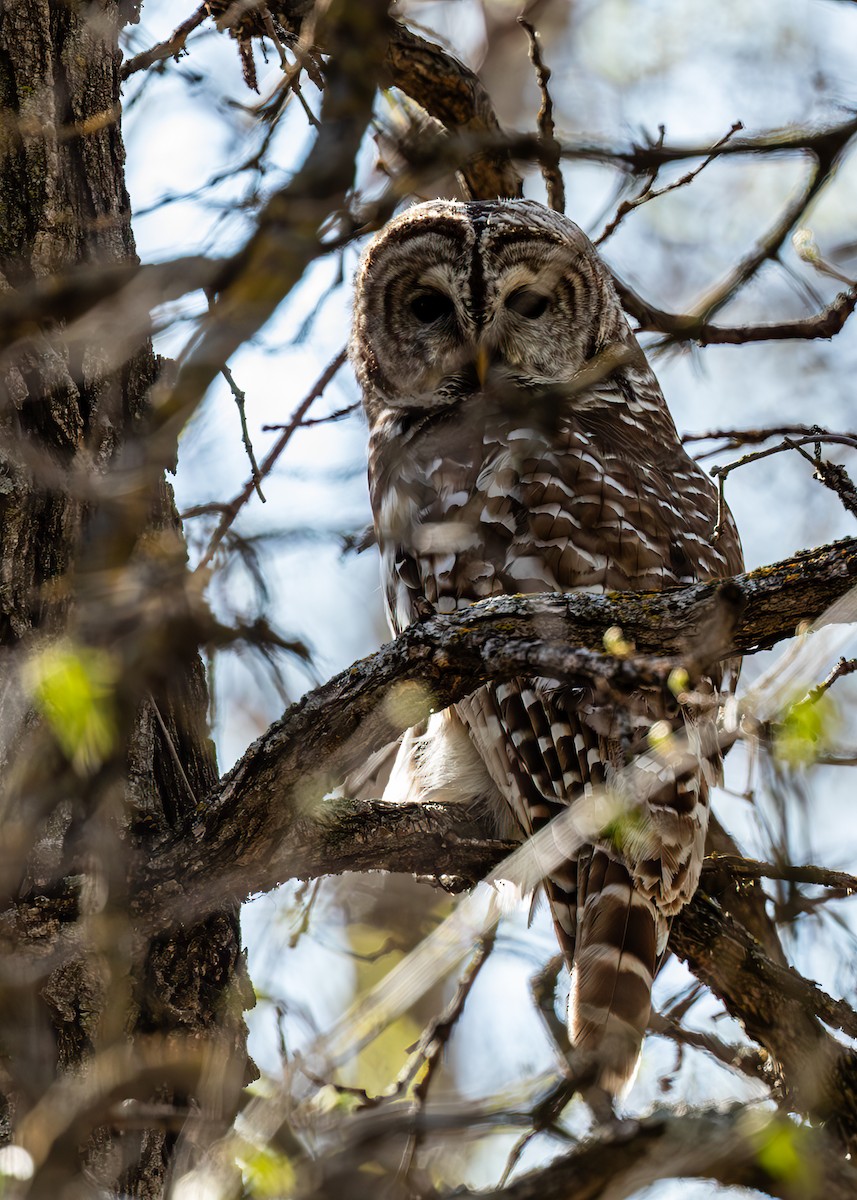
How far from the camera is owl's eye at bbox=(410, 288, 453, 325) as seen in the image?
4707 millimetres

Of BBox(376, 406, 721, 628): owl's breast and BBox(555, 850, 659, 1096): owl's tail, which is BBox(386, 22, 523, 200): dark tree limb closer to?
BBox(376, 406, 721, 628): owl's breast

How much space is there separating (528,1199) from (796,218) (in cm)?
242

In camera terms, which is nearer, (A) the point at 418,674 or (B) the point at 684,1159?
(B) the point at 684,1159

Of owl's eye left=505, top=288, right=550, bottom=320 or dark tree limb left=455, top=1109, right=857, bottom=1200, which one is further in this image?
owl's eye left=505, top=288, right=550, bottom=320

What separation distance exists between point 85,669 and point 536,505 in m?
2.35

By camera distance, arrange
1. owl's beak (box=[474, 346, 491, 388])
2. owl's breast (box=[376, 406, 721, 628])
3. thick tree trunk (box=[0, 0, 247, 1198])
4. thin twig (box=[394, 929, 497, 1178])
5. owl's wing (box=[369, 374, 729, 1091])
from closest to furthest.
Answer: thick tree trunk (box=[0, 0, 247, 1198]), thin twig (box=[394, 929, 497, 1178]), owl's wing (box=[369, 374, 729, 1091]), owl's breast (box=[376, 406, 721, 628]), owl's beak (box=[474, 346, 491, 388])

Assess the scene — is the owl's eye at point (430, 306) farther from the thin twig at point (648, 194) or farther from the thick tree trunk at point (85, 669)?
the thick tree trunk at point (85, 669)

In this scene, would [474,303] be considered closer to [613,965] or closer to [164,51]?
[164,51]

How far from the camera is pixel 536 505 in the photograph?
12.3 feet

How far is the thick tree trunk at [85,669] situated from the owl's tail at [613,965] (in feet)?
3.15

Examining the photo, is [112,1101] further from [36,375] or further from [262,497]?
[262,497]

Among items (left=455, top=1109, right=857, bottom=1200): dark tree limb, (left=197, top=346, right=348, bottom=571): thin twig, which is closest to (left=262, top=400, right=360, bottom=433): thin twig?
(left=197, top=346, right=348, bottom=571): thin twig

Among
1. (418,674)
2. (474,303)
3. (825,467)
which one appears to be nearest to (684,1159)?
(418,674)

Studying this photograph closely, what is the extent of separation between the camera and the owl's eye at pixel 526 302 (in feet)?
15.4
